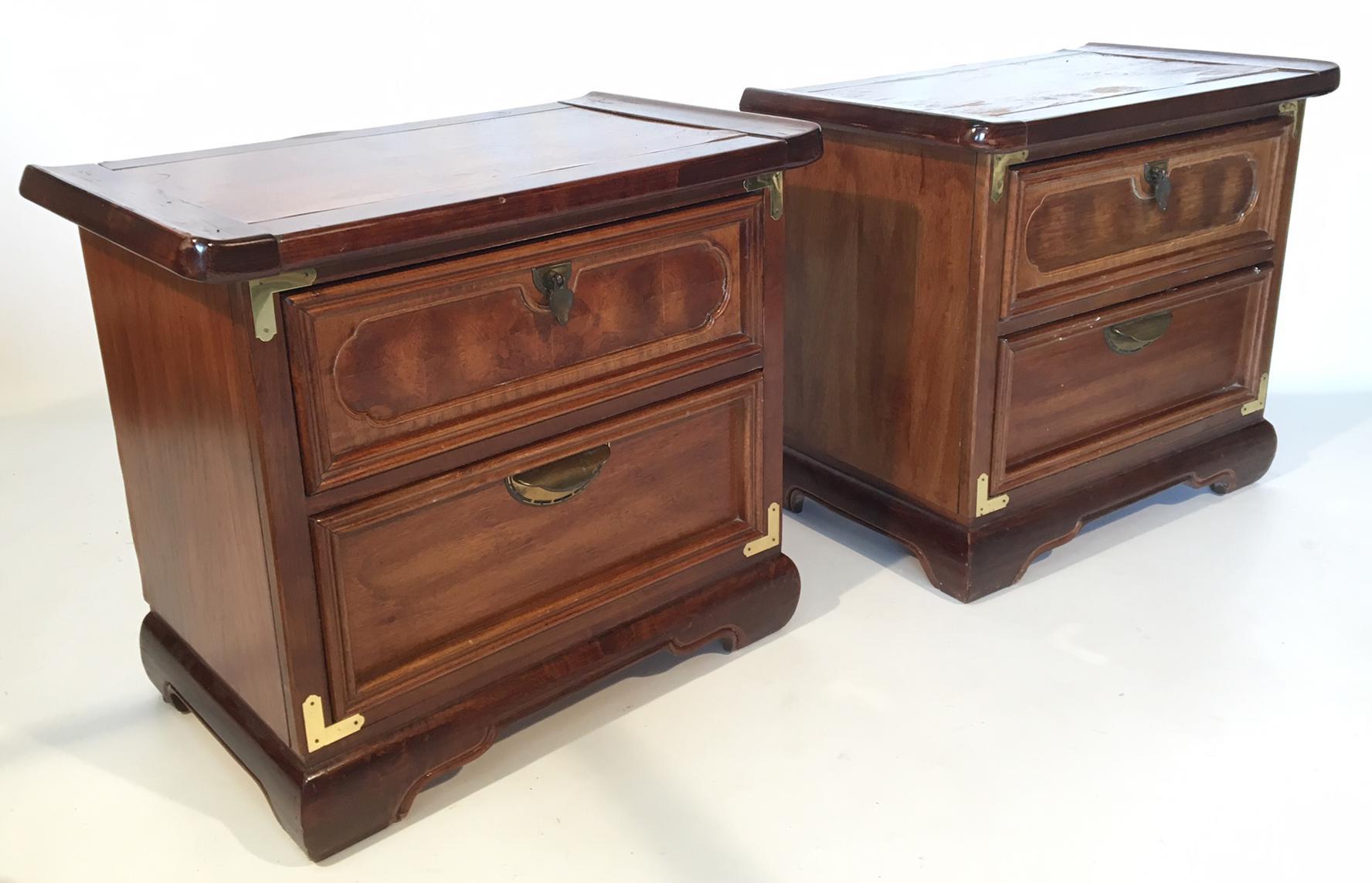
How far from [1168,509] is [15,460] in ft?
7.88

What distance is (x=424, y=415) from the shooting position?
166cm

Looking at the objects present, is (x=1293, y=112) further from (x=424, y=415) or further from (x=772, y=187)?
(x=424, y=415)

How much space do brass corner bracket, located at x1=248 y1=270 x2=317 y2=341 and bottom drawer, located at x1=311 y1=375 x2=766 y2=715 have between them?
9.7 inches

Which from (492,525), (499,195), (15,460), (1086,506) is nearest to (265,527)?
(492,525)

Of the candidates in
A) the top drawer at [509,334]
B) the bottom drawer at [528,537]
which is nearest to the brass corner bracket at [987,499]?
the bottom drawer at [528,537]

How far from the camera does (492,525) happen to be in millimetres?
1790

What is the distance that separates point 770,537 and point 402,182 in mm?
808

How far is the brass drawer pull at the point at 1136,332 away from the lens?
233cm

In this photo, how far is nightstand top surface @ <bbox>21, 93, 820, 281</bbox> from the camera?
148 centimetres

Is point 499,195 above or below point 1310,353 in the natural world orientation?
above

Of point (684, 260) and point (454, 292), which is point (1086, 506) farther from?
point (454, 292)

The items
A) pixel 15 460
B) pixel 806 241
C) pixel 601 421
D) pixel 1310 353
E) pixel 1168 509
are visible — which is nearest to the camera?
pixel 601 421

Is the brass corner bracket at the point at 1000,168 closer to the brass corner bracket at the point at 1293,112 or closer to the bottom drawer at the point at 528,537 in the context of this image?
the bottom drawer at the point at 528,537

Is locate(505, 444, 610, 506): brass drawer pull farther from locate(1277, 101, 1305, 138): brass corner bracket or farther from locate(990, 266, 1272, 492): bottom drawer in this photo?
locate(1277, 101, 1305, 138): brass corner bracket
